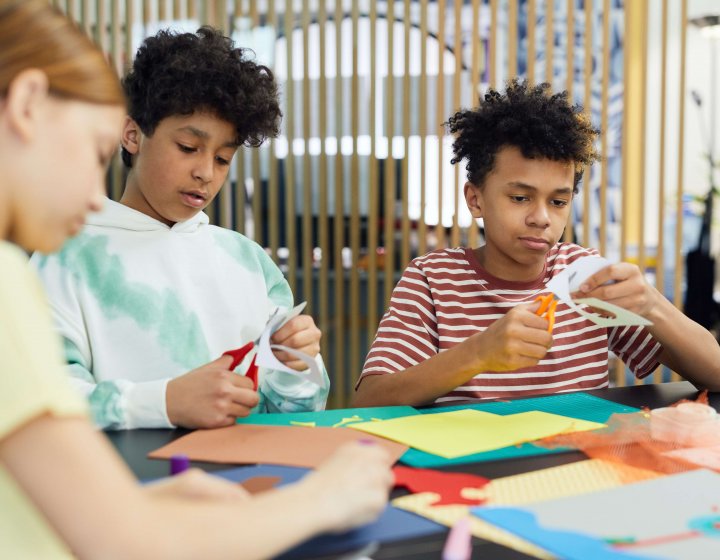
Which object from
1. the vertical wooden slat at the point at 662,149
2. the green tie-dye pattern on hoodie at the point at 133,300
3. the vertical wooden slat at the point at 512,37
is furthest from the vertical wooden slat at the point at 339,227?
the green tie-dye pattern on hoodie at the point at 133,300

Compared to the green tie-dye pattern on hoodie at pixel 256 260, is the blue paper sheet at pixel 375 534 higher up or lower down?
lower down

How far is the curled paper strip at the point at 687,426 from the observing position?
41.0 inches

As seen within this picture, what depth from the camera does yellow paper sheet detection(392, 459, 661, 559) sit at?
2.41 ft

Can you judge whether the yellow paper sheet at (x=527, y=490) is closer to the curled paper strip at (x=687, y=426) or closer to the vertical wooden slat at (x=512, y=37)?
the curled paper strip at (x=687, y=426)

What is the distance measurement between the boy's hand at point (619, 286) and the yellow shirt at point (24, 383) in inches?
38.8

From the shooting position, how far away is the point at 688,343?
148 centimetres

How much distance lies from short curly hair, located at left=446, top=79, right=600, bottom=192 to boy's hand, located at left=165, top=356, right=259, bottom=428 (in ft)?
2.66

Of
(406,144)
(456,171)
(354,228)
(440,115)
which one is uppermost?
(440,115)

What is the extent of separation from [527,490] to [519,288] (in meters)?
0.85

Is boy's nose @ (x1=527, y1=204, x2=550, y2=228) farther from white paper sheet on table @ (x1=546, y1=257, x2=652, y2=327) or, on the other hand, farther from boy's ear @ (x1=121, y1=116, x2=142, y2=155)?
boy's ear @ (x1=121, y1=116, x2=142, y2=155)

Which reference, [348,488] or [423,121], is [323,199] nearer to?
[423,121]

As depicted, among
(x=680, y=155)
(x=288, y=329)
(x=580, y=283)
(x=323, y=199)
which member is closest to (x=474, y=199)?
(x=580, y=283)

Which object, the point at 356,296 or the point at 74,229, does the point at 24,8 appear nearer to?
the point at 74,229

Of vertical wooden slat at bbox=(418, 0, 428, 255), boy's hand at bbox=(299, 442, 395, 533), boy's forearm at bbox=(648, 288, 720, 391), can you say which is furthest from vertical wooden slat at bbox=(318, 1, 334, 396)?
boy's hand at bbox=(299, 442, 395, 533)
